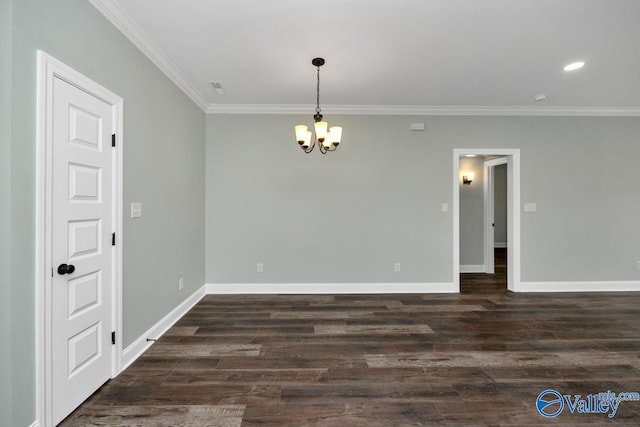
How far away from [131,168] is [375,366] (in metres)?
2.67

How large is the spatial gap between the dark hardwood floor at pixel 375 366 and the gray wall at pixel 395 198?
2.49ft

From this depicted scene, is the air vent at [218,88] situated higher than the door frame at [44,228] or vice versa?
the air vent at [218,88]

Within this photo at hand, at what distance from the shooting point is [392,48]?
282 centimetres

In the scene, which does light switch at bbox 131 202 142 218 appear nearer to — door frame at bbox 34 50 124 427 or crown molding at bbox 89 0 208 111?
door frame at bbox 34 50 124 427

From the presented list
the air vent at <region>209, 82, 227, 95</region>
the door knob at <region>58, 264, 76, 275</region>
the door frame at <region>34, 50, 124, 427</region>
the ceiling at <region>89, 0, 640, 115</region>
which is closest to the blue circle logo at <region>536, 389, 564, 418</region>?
the ceiling at <region>89, 0, 640, 115</region>

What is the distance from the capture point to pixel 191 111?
3.87m

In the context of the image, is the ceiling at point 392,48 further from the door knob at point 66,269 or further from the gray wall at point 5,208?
the door knob at point 66,269

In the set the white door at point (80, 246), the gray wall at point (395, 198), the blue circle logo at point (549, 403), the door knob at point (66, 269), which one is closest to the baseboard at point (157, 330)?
the white door at point (80, 246)

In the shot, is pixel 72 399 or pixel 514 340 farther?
pixel 514 340

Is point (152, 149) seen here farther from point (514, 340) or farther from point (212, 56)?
point (514, 340)

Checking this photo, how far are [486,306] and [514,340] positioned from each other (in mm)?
1069

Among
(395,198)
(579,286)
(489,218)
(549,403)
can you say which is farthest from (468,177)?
(549,403)

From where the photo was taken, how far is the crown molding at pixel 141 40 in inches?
85.6

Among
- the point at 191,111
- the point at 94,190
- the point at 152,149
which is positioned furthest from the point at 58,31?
the point at 191,111
